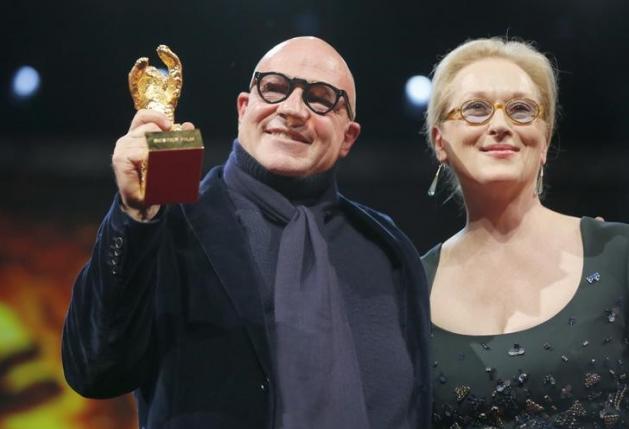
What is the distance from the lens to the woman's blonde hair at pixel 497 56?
7.40ft

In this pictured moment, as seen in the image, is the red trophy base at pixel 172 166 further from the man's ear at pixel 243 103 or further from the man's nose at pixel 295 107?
the man's ear at pixel 243 103

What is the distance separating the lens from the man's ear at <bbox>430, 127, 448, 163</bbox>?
231 centimetres

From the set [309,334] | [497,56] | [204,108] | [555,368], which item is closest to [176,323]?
[309,334]

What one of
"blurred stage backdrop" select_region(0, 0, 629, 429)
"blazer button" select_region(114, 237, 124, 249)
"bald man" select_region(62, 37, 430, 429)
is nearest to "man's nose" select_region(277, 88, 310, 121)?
"bald man" select_region(62, 37, 430, 429)

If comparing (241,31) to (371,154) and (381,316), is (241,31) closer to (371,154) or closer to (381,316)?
(371,154)

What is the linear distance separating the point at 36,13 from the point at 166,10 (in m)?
0.51

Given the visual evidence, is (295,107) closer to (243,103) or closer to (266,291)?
(243,103)

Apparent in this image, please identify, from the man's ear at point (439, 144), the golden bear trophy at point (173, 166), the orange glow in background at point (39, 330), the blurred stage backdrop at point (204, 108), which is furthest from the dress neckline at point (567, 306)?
the orange glow in background at point (39, 330)

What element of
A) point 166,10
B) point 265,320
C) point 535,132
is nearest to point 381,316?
point 265,320

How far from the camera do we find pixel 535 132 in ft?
7.19

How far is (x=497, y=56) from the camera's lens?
2273mm

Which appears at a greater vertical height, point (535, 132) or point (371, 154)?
point (535, 132)

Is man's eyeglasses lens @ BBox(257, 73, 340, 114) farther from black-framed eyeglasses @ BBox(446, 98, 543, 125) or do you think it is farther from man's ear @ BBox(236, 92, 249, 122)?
black-framed eyeglasses @ BBox(446, 98, 543, 125)

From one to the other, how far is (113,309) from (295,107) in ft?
2.03
